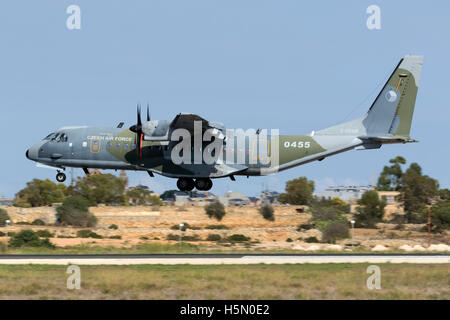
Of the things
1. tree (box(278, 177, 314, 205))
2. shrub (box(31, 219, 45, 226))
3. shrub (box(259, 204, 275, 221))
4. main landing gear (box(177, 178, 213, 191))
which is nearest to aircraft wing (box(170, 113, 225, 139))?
main landing gear (box(177, 178, 213, 191))

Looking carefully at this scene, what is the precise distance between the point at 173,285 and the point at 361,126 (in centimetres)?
1902

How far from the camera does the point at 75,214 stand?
231 feet

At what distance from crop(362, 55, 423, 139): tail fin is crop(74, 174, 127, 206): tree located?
200 ft

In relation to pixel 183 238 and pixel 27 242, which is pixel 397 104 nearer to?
pixel 27 242

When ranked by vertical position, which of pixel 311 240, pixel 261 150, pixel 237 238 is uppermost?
pixel 261 150

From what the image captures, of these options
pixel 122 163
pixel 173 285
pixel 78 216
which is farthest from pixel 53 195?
pixel 173 285

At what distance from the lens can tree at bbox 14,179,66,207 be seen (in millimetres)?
102000

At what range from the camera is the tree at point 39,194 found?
102000 millimetres

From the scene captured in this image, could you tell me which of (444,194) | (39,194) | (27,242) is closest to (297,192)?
(444,194)

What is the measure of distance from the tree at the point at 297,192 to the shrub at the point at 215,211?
24.7m

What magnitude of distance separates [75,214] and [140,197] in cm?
4266

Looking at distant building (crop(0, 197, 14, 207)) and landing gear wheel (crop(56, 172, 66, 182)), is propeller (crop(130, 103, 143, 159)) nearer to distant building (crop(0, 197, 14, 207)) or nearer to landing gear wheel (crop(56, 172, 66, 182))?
landing gear wheel (crop(56, 172, 66, 182))

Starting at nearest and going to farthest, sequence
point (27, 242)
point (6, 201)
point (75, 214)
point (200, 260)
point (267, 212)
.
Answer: point (200, 260) → point (27, 242) → point (75, 214) → point (267, 212) → point (6, 201)
